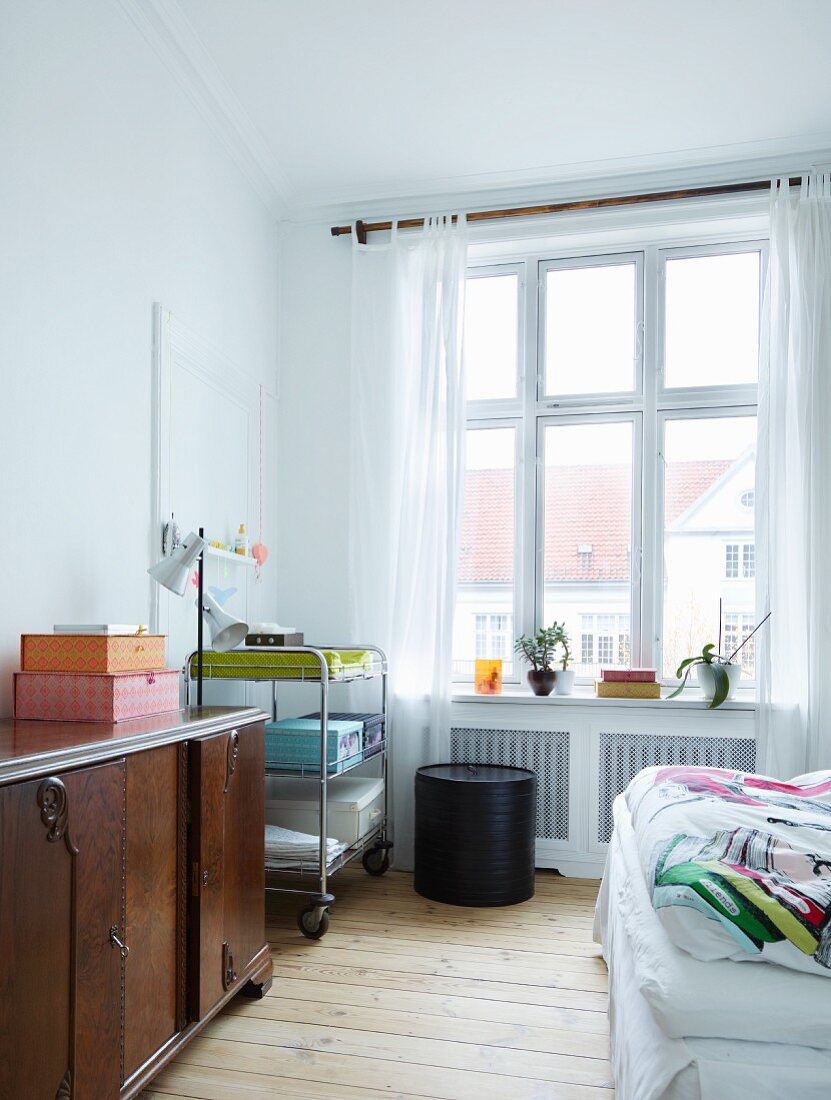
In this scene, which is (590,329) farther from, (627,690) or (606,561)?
(627,690)

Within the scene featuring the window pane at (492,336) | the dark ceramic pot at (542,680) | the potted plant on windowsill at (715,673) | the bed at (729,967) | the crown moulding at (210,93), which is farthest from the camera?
the window pane at (492,336)

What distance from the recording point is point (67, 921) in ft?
4.85

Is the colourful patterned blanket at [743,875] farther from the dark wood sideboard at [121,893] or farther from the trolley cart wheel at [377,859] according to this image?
the trolley cart wheel at [377,859]

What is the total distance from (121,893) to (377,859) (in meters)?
1.98

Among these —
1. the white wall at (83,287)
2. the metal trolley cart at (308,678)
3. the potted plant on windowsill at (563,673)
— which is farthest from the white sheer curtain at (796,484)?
the white wall at (83,287)

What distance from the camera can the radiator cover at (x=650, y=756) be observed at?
345cm

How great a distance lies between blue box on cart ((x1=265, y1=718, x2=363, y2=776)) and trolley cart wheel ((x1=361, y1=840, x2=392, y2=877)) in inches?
25.2

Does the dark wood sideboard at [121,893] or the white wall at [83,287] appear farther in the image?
the white wall at [83,287]

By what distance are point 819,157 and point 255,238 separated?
227 cm

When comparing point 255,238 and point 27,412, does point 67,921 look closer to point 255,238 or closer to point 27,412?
point 27,412

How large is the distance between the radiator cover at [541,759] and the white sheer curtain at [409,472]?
18cm

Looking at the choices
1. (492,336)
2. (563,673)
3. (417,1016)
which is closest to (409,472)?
(492,336)

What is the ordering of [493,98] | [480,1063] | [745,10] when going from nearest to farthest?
[480,1063] → [745,10] → [493,98]

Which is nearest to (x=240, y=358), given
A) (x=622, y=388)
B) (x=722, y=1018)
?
(x=622, y=388)
